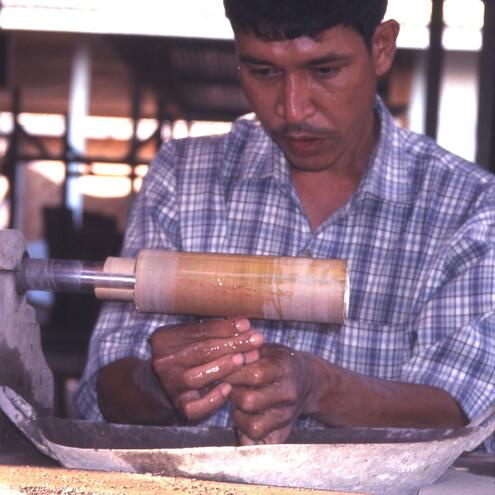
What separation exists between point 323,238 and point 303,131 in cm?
29

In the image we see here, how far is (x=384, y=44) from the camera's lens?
6.54 ft

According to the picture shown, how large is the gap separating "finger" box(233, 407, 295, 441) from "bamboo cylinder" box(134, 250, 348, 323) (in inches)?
7.9

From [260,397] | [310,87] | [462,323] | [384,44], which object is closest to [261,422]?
[260,397]

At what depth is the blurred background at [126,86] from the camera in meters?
4.93

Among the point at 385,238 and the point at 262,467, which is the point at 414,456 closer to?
the point at 262,467

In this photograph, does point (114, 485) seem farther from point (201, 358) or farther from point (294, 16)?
point (294, 16)

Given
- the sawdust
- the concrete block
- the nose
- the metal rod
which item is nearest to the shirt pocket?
the nose

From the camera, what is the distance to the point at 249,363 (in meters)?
1.40

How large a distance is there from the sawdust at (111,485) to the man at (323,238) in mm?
314

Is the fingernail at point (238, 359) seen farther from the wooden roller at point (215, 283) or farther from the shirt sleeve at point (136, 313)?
the shirt sleeve at point (136, 313)

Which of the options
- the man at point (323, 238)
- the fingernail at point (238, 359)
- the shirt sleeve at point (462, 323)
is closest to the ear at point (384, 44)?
the man at point (323, 238)

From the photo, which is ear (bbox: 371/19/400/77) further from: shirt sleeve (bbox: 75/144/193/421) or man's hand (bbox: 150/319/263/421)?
man's hand (bbox: 150/319/263/421)

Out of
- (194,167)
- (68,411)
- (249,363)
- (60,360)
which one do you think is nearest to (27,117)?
(68,411)

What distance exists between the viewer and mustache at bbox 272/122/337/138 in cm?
185
